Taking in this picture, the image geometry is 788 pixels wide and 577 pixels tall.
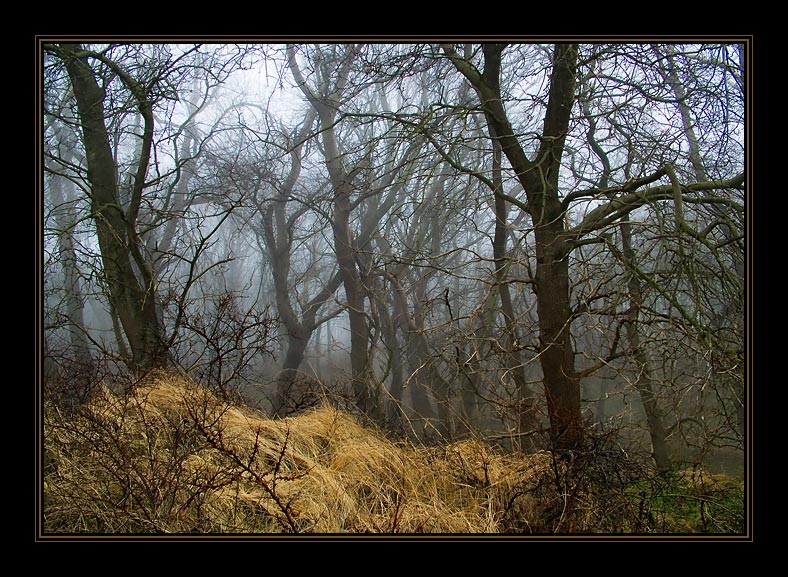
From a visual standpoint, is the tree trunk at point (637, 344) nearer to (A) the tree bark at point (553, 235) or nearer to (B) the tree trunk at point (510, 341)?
(A) the tree bark at point (553, 235)

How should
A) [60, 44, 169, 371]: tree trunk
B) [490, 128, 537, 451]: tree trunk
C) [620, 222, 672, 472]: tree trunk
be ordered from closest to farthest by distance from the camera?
[620, 222, 672, 472]: tree trunk → [490, 128, 537, 451]: tree trunk → [60, 44, 169, 371]: tree trunk

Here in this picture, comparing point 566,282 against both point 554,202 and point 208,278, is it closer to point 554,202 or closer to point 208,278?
point 554,202

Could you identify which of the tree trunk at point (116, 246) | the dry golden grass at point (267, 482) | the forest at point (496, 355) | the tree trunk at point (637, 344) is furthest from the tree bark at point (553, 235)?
the tree trunk at point (116, 246)

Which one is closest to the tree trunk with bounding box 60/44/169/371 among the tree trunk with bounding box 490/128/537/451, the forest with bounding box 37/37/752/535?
the forest with bounding box 37/37/752/535

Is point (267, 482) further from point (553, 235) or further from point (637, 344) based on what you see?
point (637, 344)

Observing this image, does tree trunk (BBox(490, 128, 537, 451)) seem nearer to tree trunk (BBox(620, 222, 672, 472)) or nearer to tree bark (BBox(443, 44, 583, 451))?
tree bark (BBox(443, 44, 583, 451))

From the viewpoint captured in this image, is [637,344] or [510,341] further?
[510,341]

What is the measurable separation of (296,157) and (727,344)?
6883 mm

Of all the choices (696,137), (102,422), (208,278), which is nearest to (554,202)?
(696,137)

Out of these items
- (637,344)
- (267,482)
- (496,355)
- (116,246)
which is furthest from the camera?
(116,246)

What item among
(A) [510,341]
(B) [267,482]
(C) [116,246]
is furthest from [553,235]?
(C) [116,246]

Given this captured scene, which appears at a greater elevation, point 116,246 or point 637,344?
point 116,246

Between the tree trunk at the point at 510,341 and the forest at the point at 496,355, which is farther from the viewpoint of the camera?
the tree trunk at the point at 510,341

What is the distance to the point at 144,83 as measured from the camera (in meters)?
6.29
